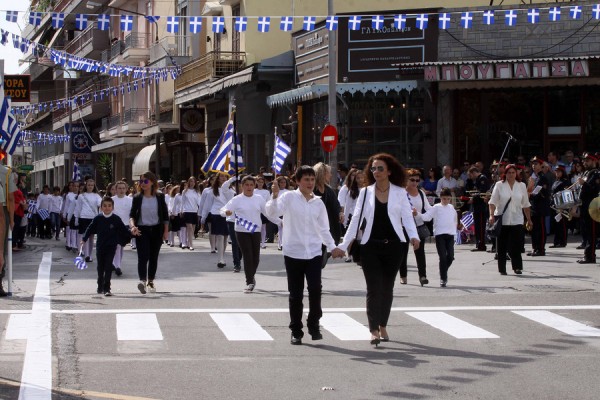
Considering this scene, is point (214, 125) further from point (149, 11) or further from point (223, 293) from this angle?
point (223, 293)

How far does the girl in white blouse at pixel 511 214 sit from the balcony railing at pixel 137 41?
38.9m

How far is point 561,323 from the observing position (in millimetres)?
12789

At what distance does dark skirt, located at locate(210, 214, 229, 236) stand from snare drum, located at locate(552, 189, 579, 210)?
611cm

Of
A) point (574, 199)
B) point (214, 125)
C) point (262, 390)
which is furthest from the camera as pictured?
point (214, 125)

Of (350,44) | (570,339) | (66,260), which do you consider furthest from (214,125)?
(570,339)

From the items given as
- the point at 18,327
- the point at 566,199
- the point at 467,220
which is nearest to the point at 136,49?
the point at 467,220

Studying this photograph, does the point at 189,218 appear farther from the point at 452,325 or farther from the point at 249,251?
the point at 452,325

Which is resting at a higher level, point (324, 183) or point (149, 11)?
point (149, 11)

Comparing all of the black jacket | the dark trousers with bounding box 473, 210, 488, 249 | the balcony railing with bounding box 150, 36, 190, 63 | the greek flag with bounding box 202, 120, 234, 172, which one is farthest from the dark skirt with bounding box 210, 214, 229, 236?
the balcony railing with bounding box 150, 36, 190, 63

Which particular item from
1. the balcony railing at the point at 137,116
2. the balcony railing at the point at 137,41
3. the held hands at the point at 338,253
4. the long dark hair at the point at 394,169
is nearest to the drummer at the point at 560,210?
the long dark hair at the point at 394,169

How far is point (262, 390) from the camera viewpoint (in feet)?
28.6

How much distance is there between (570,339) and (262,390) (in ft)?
13.3

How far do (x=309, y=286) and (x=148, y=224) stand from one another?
17.7 feet

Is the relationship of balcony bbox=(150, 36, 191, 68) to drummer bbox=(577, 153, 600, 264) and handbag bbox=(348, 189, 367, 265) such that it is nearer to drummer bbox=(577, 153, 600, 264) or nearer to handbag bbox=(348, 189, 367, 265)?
drummer bbox=(577, 153, 600, 264)
